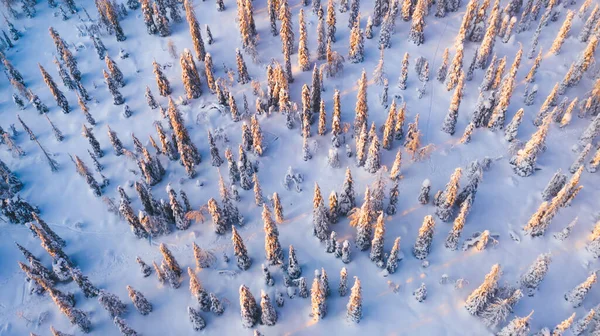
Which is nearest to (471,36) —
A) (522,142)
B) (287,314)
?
(522,142)

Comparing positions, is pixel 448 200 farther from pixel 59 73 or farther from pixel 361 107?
pixel 59 73

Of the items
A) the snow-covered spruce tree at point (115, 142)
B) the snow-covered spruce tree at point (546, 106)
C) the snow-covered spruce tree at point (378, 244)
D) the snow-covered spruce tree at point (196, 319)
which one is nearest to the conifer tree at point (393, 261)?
the snow-covered spruce tree at point (378, 244)

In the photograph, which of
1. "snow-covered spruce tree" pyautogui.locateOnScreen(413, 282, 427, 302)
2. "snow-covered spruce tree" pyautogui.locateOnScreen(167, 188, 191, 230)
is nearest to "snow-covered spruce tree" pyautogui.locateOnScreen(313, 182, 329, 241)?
"snow-covered spruce tree" pyautogui.locateOnScreen(413, 282, 427, 302)

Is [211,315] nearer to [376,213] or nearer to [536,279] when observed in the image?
[376,213]

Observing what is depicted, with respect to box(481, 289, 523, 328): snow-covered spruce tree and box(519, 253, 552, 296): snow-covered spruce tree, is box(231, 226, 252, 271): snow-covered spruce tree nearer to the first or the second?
box(481, 289, 523, 328): snow-covered spruce tree

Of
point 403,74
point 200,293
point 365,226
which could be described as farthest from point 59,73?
point 365,226
